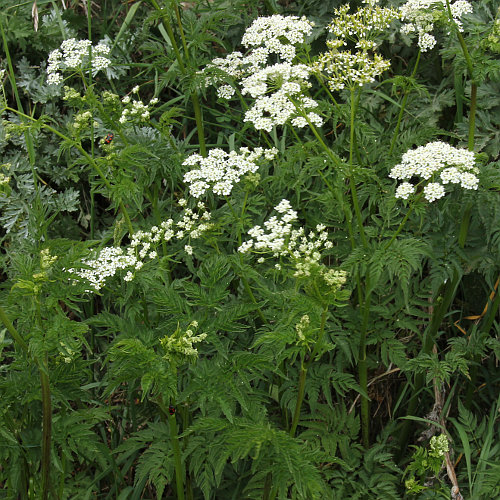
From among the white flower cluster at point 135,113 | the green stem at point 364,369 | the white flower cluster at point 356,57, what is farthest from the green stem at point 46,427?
the white flower cluster at point 356,57

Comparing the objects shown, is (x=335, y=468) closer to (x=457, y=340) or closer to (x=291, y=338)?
(x=457, y=340)

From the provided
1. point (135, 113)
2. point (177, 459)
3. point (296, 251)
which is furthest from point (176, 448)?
point (135, 113)

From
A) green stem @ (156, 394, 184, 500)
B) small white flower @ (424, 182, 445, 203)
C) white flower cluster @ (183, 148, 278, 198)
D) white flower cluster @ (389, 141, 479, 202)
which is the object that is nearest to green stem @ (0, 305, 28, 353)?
green stem @ (156, 394, 184, 500)

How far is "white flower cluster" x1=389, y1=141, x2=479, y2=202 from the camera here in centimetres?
295

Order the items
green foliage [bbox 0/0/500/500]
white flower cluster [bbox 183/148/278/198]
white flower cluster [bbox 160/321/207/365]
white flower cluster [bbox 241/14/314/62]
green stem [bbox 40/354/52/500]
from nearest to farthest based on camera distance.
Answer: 1. white flower cluster [bbox 160/321/207/365]
2. green foliage [bbox 0/0/500/500]
3. green stem [bbox 40/354/52/500]
4. white flower cluster [bbox 183/148/278/198]
5. white flower cluster [bbox 241/14/314/62]

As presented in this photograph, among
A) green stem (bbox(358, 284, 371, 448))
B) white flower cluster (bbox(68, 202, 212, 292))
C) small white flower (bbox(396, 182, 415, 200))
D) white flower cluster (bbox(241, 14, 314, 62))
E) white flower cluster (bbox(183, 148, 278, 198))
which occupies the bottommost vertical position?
green stem (bbox(358, 284, 371, 448))

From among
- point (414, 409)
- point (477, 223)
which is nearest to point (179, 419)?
point (414, 409)

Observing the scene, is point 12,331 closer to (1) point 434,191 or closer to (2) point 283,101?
(2) point 283,101

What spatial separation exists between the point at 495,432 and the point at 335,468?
1008mm

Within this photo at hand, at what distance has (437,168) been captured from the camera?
301 centimetres

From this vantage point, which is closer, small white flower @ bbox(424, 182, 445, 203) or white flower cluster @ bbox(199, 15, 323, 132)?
small white flower @ bbox(424, 182, 445, 203)

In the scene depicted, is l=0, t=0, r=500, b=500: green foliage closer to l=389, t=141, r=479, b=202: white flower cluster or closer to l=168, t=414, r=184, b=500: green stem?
l=168, t=414, r=184, b=500: green stem

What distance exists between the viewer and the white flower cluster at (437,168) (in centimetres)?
295

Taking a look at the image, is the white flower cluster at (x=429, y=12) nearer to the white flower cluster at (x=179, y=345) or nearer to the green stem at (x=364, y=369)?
the green stem at (x=364, y=369)
